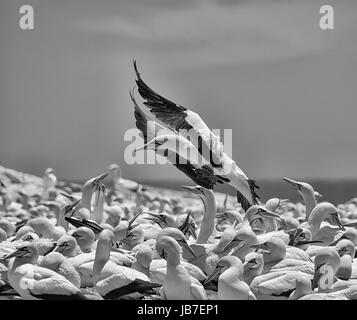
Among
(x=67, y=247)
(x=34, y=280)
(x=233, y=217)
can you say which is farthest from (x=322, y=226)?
(x=34, y=280)

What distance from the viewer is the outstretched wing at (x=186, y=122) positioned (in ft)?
37.5

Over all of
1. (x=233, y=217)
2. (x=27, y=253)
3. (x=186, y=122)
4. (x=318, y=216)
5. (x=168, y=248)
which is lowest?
(x=233, y=217)

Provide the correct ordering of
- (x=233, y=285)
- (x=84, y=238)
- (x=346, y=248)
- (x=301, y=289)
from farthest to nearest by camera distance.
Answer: (x=84, y=238)
(x=346, y=248)
(x=301, y=289)
(x=233, y=285)

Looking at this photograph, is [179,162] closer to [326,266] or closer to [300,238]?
[300,238]

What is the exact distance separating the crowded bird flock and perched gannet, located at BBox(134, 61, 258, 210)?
0.01 m

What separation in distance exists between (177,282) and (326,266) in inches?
45.1

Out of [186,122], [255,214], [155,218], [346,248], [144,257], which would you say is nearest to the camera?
[144,257]

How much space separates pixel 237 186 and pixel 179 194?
57.8 ft

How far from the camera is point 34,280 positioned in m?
7.25

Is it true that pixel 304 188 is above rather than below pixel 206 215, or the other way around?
below

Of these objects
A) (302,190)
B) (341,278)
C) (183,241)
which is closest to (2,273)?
(183,241)

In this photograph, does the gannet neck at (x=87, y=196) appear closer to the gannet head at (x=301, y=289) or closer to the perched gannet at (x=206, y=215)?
the perched gannet at (x=206, y=215)

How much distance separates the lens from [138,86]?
12.0 meters

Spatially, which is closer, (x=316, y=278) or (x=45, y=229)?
(x=316, y=278)
